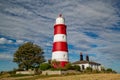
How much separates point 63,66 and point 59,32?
9267mm

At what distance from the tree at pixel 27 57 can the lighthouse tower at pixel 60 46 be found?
8095 millimetres

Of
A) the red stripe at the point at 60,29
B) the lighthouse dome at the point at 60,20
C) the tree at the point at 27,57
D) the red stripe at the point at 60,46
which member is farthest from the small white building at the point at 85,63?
the lighthouse dome at the point at 60,20

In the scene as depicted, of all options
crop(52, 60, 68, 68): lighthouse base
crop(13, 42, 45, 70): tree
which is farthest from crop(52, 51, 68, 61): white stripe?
crop(13, 42, 45, 70): tree

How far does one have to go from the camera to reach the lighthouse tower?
60.1 metres

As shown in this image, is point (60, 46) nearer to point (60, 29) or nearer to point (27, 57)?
point (60, 29)

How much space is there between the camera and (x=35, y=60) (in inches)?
2640

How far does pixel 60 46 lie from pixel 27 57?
12409mm

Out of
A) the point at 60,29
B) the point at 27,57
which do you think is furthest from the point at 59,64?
the point at 27,57

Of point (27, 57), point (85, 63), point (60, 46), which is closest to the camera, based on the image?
point (60, 46)

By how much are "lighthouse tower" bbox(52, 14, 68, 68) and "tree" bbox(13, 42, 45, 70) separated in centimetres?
810

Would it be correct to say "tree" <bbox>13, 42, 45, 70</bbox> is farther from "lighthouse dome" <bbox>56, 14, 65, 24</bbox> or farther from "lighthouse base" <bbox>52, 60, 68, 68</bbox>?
"lighthouse dome" <bbox>56, 14, 65, 24</bbox>

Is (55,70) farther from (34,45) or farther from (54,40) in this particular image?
(34,45)

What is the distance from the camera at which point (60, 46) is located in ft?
198

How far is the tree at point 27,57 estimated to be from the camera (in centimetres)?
6638
